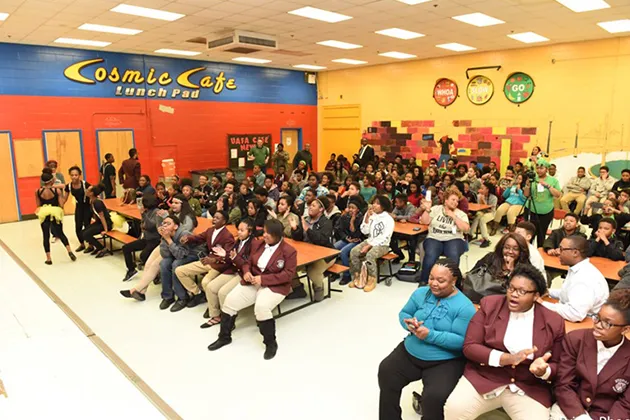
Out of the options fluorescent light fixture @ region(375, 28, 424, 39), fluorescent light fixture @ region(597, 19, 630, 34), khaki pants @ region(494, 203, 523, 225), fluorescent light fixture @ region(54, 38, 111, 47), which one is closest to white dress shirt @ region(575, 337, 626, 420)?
khaki pants @ region(494, 203, 523, 225)

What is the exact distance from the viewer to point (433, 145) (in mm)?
12781

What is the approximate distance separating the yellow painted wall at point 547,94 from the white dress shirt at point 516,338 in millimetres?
9221

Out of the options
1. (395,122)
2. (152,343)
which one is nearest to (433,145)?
(395,122)

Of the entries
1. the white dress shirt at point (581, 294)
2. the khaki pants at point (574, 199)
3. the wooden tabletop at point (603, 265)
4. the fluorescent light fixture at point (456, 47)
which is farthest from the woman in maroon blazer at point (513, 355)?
the fluorescent light fixture at point (456, 47)

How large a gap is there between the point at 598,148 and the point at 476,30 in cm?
403

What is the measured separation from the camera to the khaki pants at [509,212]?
8125 mm

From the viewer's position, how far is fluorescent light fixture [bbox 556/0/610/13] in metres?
7.03

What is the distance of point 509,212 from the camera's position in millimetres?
8188

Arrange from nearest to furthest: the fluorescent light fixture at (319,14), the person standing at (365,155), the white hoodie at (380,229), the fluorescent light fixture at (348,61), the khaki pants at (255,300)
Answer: the khaki pants at (255,300) → the white hoodie at (380,229) → the fluorescent light fixture at (319,14) → the fluorescent light fixture at (348,61) → the person standing at (365,155)

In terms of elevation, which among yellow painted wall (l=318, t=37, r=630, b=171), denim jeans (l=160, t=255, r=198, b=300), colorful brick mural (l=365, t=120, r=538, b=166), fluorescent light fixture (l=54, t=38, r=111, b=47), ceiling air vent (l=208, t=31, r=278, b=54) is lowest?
denim jeans (l=160, t=255, r=198, b=300)

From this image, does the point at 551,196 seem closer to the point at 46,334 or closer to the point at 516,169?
the point at 516,169

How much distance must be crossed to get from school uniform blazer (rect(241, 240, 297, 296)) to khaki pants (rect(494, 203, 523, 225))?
5.36 metres

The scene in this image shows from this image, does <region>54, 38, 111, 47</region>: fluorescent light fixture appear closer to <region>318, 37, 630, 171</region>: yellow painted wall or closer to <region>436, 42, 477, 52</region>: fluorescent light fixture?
<region>318, 37, 630, 171</region>: yellow painted wall

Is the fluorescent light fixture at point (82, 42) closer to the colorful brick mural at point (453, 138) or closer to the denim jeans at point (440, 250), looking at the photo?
the colorful brick mural at point (453, 138)
